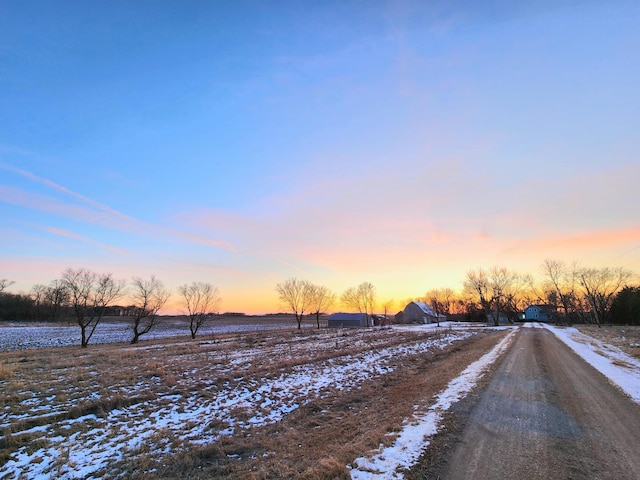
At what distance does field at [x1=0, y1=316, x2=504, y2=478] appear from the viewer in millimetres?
7023

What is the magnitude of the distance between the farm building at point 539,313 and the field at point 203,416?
132 metres

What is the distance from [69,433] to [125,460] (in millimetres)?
2719

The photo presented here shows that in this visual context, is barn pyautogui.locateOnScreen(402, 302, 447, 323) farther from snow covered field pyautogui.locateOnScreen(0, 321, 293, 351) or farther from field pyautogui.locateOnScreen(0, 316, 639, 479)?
field pyautogui.locateOnScreen(0, 316, 639, 479)

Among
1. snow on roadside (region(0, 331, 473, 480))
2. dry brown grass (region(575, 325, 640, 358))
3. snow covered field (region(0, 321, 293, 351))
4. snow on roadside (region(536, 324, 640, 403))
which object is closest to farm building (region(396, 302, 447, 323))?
snow covered field (region(0, 321, 293, 351))

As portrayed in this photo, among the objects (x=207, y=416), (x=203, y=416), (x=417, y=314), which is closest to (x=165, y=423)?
(x=203, y=416)

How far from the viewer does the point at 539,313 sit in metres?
123

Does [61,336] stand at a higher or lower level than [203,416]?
lower

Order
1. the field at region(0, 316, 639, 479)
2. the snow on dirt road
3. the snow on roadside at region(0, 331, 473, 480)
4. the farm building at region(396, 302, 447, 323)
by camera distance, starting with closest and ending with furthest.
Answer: the snow on dirt road → the field at region(0, 316, 639, 479) → the snow on roadside at region(0, 331, 473, 480) → the farm building at region(396, 302, 447, 323)

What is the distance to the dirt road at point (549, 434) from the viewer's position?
550cm

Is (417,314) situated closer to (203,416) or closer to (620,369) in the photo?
(620,369)

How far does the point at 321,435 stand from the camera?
8219 millimetres

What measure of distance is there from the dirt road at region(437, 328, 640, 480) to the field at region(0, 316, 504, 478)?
5.76 ft

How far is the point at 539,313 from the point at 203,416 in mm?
145444

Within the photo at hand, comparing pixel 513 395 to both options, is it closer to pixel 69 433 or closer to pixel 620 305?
pixel 69 433
